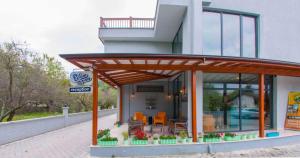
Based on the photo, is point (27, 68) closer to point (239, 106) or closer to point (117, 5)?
point (117, 5)

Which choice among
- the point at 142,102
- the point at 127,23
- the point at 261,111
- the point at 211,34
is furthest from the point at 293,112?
the point at 127,23

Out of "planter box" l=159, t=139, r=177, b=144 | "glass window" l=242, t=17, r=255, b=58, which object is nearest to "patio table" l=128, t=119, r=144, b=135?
"planter box" l=159, t=139, r=177, b=144

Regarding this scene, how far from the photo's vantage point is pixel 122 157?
6656mm

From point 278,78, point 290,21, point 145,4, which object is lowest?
point 278,78

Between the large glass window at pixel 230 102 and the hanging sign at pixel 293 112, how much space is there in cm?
157

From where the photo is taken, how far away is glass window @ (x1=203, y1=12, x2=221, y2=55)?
9516 millimetres

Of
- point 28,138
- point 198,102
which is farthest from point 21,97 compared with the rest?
point 198,102

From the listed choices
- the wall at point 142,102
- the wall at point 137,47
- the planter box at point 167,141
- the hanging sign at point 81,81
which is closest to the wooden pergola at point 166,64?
the hanging sign at point 81,81

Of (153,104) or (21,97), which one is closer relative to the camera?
(21,97)

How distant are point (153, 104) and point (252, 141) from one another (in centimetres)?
813

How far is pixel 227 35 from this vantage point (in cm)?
973

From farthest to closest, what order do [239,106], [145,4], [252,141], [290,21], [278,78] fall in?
[145,4], [290,21], [278,78], [239,106], [252,141]

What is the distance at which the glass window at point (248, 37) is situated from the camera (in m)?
10.0

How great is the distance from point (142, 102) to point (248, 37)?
7.83 meters
